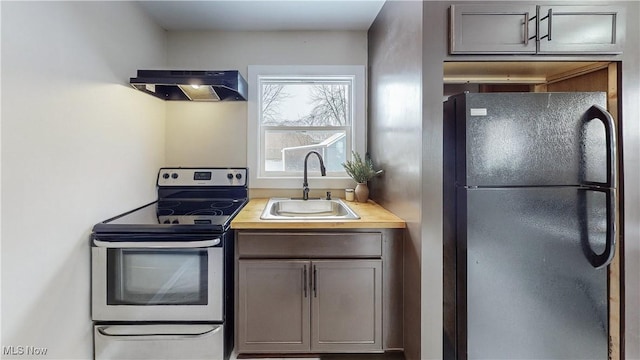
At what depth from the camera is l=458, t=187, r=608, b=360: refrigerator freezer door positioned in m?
1.38

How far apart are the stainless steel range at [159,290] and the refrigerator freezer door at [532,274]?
1270mm

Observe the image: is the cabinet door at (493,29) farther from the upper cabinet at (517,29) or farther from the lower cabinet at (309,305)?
the lower cabinet at (309,305)

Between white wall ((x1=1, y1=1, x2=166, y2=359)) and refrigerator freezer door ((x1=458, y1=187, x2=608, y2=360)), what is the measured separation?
1.86m

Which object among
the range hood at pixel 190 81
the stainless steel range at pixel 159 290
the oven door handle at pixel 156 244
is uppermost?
the range hood at pixel 190 81

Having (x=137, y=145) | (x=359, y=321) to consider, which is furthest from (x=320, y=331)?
(x=137, y=145)

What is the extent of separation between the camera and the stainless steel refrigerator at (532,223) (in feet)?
4.46

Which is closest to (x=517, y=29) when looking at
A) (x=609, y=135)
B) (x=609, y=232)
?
(x=609, y=135)

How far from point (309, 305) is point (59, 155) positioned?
56.0 inches

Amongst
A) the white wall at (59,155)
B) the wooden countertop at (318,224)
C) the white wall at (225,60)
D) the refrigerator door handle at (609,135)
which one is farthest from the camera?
the white wall at (225,60)

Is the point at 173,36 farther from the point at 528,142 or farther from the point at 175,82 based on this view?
the point at 528,142

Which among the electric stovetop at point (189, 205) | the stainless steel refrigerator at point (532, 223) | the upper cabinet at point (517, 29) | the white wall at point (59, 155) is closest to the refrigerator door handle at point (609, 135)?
the stainless steel refrigerator at point (532, 223)

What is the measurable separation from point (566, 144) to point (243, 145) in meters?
2.12

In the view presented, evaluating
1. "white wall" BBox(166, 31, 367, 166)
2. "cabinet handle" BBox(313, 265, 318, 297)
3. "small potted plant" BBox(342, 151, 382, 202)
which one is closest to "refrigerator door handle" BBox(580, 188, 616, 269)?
"small potted plant" BBox(342, 151, 382, 202)

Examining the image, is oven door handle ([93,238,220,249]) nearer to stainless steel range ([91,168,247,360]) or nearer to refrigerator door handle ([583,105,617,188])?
stainless steel range ([91,168,247,360])
